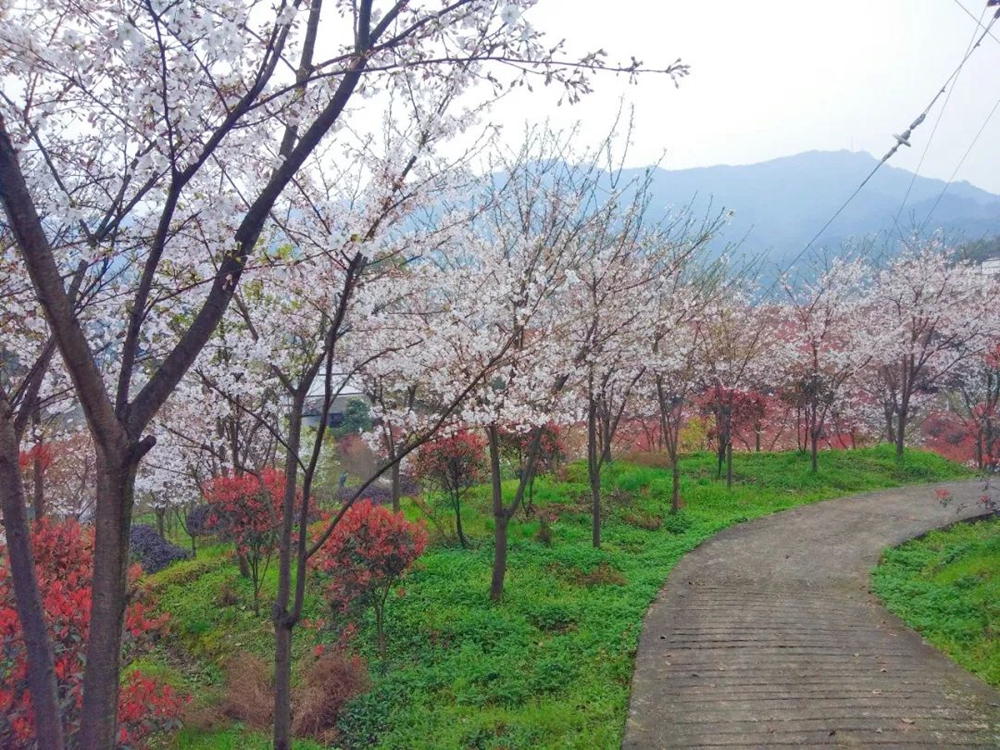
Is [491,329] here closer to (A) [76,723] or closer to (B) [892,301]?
(A) [76,723]

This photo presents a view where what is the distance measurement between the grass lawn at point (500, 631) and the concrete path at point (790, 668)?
376mm

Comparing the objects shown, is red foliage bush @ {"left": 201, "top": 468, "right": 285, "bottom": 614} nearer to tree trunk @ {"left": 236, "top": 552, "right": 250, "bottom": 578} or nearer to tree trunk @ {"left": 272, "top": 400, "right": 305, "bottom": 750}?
tree trunk @ {"left": 236, "top": 552, "right": 250, "bottom": 578}

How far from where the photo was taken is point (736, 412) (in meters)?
15.2

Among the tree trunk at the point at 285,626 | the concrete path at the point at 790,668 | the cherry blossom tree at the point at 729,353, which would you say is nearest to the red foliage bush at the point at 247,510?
the tree trunk at the point at 285,626

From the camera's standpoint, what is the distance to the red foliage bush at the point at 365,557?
6480mm

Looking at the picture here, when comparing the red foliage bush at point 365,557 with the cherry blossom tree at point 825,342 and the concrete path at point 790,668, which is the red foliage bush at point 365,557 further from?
the cherry blossom tree at point 825,342

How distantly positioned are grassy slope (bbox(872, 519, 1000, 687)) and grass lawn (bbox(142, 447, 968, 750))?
8.88ft

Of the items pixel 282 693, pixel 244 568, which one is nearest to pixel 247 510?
pixel 244 568

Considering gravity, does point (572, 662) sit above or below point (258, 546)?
below

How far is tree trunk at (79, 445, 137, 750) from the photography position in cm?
258

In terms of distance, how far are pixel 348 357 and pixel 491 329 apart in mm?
1724

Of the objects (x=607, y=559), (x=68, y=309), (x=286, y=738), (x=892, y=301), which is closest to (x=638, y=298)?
(x=607, y=559)

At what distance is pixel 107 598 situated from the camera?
8.59 ft

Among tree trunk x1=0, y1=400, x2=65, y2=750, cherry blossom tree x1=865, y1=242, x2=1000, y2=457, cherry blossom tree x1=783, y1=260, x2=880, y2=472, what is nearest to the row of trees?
tree trunk x1=0, y1=400, x2=65, y2=750
